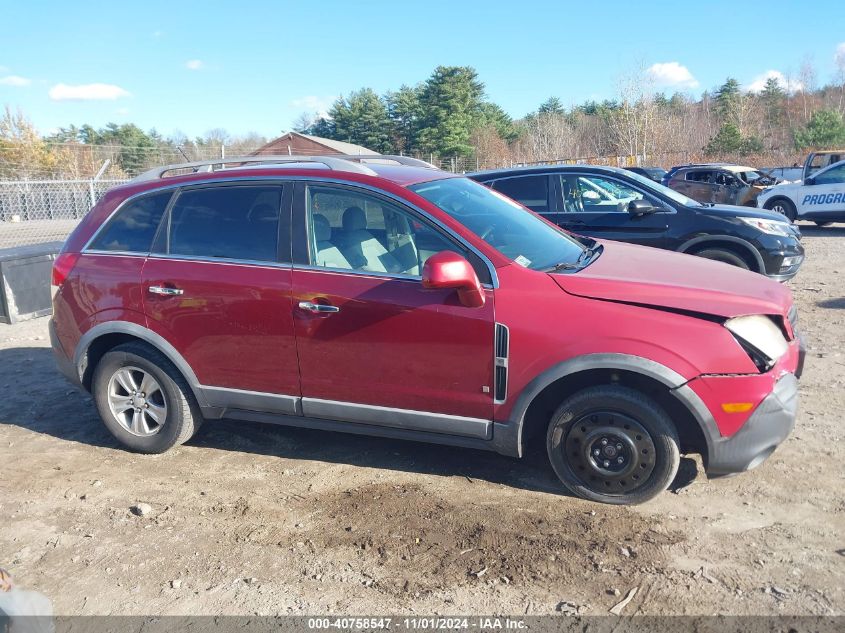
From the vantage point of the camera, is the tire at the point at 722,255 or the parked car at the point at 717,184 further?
the parked car at the point at 717,184

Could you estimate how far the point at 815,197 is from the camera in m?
15.6

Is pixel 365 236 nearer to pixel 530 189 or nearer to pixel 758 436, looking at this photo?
pixel 758 436

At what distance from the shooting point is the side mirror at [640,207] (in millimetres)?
7410

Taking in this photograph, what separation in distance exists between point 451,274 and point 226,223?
172cm

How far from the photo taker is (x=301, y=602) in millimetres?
3020

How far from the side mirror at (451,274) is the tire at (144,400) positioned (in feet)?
6.76

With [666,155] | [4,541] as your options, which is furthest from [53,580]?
[666,155]

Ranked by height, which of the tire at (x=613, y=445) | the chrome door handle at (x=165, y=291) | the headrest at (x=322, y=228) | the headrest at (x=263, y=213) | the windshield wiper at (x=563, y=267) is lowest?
the tire at (x=613, y=445)

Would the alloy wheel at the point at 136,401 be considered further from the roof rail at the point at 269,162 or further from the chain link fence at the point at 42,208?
the chain link fence at the point at 42,208

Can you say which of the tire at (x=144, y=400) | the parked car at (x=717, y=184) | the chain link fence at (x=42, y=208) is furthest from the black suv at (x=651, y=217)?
the chain link fence at (x=42, y=208)

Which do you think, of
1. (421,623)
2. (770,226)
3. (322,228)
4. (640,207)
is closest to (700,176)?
(770,226)

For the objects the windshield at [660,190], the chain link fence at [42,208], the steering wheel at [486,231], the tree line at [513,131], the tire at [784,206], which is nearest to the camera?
the steering wheel at [486,231]

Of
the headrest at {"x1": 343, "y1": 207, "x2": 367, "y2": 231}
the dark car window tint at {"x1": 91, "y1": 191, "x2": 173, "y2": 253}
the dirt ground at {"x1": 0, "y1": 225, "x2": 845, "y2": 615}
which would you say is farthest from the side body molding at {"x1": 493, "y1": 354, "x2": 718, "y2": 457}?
the dark car window tint at {"x1": 91, "y1": 191, "x2": 173, "y2": 253}

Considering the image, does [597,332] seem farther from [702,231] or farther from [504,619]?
[702,231]
